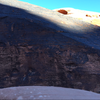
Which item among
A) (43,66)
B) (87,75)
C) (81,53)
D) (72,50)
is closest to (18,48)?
(43,66)

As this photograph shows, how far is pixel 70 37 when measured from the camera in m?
1.41

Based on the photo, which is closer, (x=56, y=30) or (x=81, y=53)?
(x=81, y=53)

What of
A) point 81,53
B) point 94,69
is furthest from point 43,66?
point 94,69

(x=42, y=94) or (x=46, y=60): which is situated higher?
(x=46, y=60)

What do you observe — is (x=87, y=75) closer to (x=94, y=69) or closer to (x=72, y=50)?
(x=94, y=69)

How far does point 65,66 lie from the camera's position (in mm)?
1308

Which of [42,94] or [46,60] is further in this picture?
[46,60]

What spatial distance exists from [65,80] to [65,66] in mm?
179

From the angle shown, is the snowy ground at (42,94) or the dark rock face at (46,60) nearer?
the snowy ground at (42,94)

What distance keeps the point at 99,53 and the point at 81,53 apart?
0.23 m

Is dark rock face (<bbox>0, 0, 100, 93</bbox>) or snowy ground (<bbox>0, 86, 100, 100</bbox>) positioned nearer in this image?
snowy ground (<bbox>0, 86, 100, 100</bbox>)

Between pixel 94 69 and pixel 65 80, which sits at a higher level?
pixel 94 69

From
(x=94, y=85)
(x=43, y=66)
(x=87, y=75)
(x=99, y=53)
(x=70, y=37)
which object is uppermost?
(x=70, y=37)

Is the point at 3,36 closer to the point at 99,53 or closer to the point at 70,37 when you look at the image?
the point at 70,37
